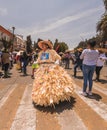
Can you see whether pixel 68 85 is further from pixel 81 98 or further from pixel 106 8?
pixel 106 8

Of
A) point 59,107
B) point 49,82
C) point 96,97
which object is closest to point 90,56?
point 96,97

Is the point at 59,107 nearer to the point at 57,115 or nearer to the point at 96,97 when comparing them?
the point at 57,115

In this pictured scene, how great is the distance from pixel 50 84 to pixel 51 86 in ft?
0.29

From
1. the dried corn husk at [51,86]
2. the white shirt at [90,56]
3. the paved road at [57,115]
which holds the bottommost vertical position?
the paved road at [57,115]

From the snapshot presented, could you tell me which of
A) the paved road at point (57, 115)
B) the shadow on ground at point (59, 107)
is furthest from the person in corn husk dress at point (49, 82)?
the paved road at point (57, 115)

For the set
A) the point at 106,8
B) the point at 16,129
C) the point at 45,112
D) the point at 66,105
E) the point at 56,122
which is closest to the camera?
the point at 16,129

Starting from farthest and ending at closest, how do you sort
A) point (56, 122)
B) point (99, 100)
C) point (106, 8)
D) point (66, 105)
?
point (106, 8), point (99, 100), point (66, 105), point (56, 122)

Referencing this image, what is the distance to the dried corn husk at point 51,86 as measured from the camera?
21.9ft

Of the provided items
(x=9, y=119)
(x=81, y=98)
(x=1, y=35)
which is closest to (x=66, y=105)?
(x=81, y=98)

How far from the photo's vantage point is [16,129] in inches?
209

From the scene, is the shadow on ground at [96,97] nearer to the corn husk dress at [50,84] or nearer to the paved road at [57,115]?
the paved road at [57,115]

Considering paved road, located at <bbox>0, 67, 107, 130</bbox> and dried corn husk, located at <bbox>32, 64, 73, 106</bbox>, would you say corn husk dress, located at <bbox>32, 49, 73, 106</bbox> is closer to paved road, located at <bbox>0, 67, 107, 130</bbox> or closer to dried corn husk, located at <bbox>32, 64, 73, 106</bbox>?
dried corn husk, located at <bbox>32, 64, 73, 106</bbox>

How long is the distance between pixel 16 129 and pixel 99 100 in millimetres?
3176

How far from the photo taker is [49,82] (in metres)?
7.01
